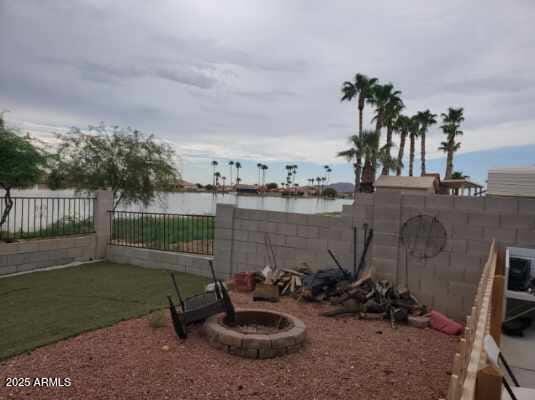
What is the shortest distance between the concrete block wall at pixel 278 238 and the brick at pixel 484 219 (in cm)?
169

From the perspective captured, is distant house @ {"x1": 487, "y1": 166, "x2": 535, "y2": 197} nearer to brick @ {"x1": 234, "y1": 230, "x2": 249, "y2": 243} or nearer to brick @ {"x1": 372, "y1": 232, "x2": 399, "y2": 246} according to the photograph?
brick @ {"x1": 372, "y1": 232, "x2": 399, "y2": 246}

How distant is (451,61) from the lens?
770cm

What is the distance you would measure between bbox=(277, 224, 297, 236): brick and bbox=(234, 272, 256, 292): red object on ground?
936 mm

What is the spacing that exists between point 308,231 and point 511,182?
2.98 metres

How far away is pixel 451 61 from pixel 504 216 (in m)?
4.70

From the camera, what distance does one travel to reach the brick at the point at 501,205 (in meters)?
4.42

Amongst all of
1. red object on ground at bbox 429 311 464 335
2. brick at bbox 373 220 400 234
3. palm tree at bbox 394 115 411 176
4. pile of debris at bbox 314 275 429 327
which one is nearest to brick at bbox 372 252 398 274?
pile of debris at bbox 314 275 429 327

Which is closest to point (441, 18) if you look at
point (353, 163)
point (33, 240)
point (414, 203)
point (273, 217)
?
point (414, 203)

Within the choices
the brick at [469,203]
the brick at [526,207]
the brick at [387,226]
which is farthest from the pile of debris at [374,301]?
the brick at [526,207]

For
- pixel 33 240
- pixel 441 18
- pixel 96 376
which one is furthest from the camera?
pixel 33 240

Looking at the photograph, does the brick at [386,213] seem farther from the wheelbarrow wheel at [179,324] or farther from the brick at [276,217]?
the wheelbarrow wheel at [179,324]

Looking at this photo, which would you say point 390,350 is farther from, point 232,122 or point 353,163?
point 353,163

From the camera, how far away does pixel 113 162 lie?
11906mm

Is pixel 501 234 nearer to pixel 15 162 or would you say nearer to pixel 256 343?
pixel 256 343
